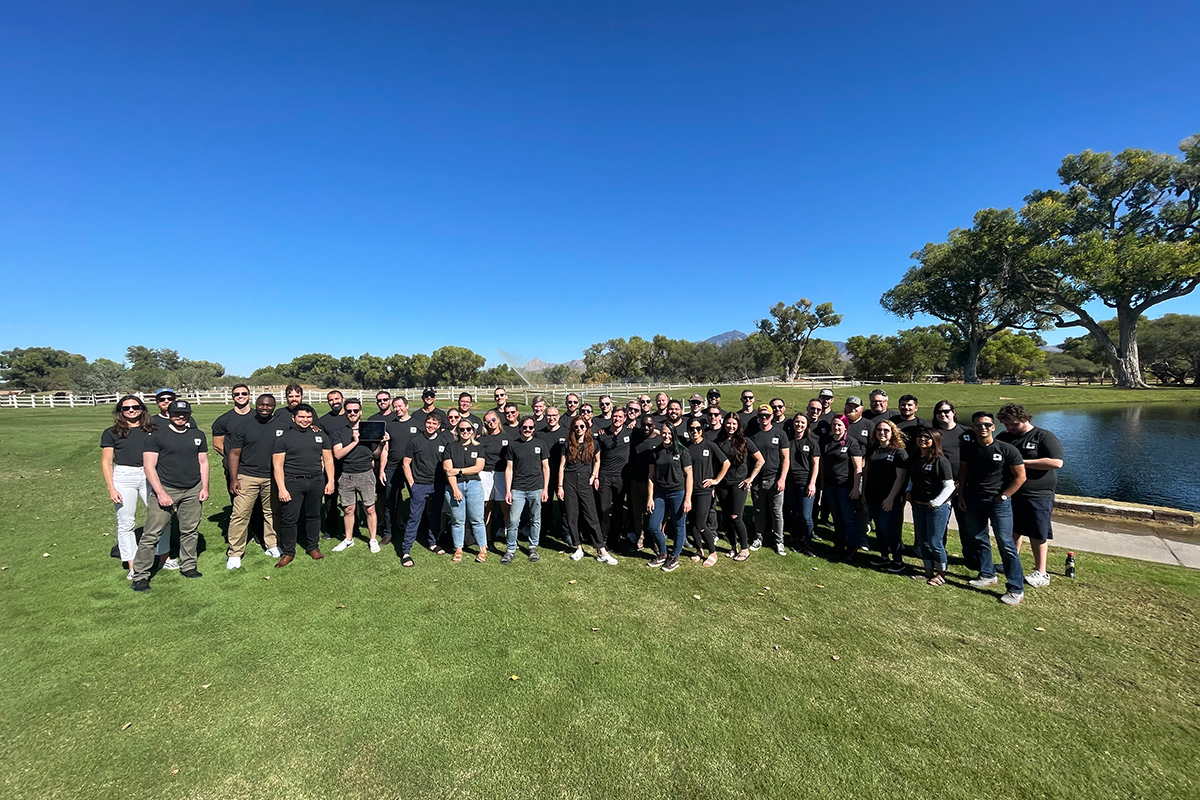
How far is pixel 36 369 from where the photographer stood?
6116cm

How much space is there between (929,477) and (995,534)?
2.46ft

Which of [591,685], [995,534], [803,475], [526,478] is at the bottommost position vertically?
[591,685]

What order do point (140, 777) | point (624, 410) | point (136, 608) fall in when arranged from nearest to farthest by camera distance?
point (140, 777) → point (136, 608) → point (624, 410)

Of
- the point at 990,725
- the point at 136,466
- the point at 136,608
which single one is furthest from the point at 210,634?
the point at 990,725

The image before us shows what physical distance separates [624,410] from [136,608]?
5.58 m

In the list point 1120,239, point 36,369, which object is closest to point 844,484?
point 1120,239

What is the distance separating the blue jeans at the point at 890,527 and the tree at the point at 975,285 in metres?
48.5

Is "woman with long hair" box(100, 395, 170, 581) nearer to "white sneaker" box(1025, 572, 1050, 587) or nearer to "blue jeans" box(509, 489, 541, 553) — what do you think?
"blue jeans" box(509, 489, 541, 553)

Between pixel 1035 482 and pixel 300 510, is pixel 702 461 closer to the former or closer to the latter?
pixel 1035 482

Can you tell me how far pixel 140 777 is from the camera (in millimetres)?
2615

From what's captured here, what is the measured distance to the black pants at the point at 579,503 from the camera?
5934mm

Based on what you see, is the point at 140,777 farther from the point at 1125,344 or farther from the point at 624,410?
the point at 1125,344

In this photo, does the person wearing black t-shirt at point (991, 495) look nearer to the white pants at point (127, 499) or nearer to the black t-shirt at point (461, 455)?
the black t-shirt at point (461, 455)

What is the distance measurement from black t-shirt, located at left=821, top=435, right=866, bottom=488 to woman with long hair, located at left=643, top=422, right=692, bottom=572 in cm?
202
